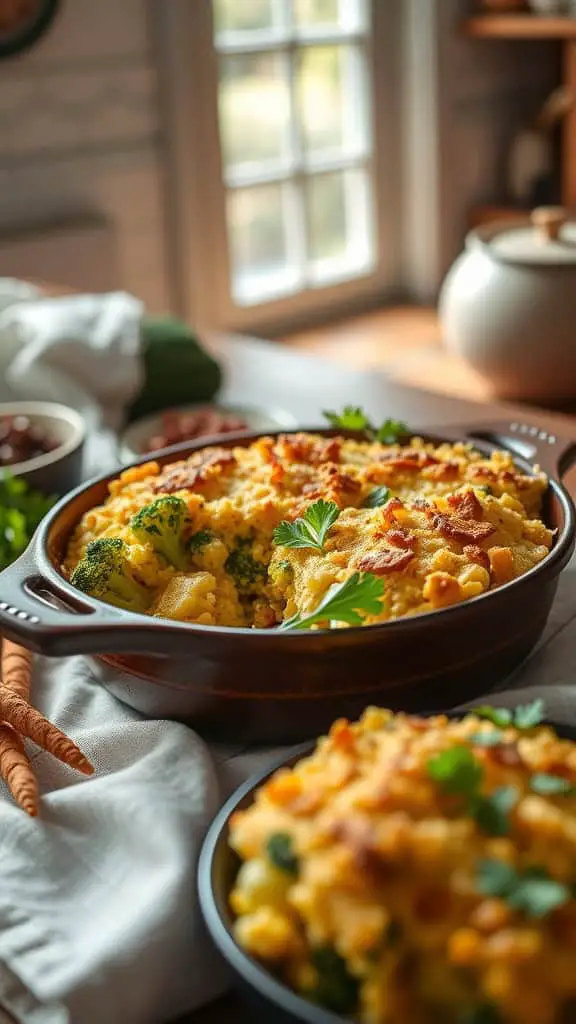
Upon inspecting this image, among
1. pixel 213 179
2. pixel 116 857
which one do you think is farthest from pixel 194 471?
pixel 213 179

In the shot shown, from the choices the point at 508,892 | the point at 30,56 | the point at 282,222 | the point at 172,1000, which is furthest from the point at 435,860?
the point at 282,222

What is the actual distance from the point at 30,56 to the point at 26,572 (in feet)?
8.53

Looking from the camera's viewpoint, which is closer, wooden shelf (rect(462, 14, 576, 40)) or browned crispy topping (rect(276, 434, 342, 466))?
browned crispy topping (rect(276, 434, 342, 466))

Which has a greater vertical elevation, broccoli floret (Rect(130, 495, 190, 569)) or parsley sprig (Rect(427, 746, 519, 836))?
parsley sprig (Rect(427, 746, 519, 836))

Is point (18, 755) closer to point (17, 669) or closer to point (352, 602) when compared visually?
point (17, 669)

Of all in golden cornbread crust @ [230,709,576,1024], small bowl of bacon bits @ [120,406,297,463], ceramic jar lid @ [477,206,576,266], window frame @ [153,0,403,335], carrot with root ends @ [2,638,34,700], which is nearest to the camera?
golden cornbread crust @ [230,709,576,1024]

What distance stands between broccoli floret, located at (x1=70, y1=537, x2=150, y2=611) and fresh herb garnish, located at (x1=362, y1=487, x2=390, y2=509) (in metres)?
0.19

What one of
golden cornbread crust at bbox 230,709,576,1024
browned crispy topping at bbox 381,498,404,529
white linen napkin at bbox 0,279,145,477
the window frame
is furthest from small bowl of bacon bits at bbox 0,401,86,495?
the window frame

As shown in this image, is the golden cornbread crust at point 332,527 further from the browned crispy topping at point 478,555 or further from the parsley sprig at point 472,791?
the parsley sprig at point 472,791

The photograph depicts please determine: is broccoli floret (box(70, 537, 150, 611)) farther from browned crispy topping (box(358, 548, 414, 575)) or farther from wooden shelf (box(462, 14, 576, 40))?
wooden shelf (box(462, 14, 576, 40))

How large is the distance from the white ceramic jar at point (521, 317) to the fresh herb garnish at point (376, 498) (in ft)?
2.83

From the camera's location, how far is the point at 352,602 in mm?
773

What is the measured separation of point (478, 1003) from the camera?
0.50 m

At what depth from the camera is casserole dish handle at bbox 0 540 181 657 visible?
0.76 m
